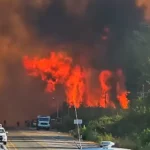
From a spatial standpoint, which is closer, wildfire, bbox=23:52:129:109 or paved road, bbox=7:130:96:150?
paved road, bbox=7:130:96:150

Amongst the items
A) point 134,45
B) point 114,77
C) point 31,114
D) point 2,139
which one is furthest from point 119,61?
point 2,139

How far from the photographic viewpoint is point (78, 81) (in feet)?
314

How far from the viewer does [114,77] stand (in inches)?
3565

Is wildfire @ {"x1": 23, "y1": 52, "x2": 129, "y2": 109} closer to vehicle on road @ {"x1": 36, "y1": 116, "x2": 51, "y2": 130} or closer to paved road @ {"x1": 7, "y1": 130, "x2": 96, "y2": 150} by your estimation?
vehicle on road @ {"x1": 36, "y1": 116, "x2": 51, "y2": 130}

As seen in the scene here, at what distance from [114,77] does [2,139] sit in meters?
48.8

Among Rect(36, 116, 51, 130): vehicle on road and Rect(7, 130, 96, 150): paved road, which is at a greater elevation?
Rect(36, 116, 51, 130): vehicle on road

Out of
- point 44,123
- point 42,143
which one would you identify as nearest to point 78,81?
point 44,123

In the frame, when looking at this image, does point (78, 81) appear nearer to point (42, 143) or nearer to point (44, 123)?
point (44, 123)

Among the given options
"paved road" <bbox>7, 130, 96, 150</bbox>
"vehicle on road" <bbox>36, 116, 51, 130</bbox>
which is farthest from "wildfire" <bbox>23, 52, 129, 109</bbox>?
"paved road" <bbox>7, 130, 96, 150</bbox>

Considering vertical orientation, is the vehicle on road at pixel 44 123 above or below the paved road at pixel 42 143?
above

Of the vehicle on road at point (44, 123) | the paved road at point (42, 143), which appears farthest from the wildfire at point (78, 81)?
the paved road at point (42, 143)

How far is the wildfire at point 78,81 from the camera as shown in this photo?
296 ft

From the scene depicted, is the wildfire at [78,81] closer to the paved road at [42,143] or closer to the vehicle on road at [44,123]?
the vehicle on road at [44,123]

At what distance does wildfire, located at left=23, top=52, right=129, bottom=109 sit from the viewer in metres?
90.2
